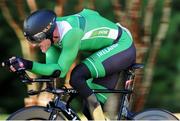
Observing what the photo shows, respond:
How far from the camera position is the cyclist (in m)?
5.59

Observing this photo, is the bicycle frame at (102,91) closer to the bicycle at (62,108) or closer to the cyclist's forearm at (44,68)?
the bicycle at (62,108)

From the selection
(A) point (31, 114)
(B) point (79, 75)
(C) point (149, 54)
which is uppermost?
(B) point (79, 75)

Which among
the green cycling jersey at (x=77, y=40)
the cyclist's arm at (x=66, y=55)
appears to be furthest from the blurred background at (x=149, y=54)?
the cyclist's arm at (x=66, y=55)

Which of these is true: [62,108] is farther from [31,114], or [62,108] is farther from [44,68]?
[44,68]

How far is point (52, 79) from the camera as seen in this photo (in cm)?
563

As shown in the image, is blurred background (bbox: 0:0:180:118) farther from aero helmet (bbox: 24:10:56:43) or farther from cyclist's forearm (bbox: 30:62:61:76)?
cyclist's forearm (bbox: 30:62:61:76)

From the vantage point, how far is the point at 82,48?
5.88m

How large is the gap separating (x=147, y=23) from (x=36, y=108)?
4.01 metres

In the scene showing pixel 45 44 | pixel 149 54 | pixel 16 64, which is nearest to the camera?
pixel 16 64

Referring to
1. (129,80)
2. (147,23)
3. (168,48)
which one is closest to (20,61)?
(129,80)

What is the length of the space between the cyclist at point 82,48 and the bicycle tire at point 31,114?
0.31 meters

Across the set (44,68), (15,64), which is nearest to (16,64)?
(15,64)

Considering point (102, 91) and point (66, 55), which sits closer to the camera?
point (66, 55)

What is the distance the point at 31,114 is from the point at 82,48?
72cm
